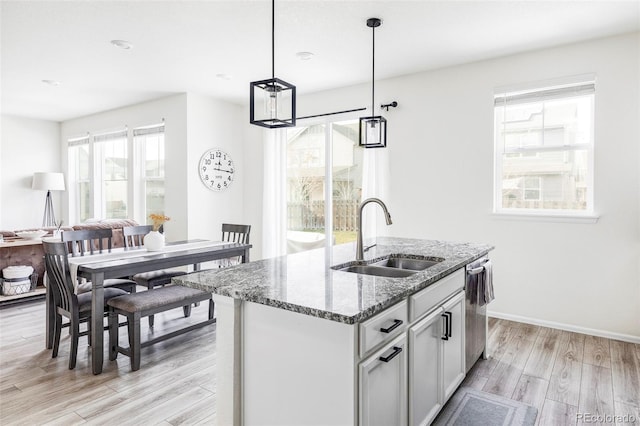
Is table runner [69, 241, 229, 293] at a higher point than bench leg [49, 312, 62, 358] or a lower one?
higher

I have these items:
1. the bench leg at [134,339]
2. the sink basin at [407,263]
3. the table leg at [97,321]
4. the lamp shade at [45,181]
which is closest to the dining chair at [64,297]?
the table leg at [97,321]

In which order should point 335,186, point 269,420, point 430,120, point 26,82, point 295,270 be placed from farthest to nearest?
1. point 335,186
2. point 26,82
3. point 430,120
4. point 295,270
5. point 269,420

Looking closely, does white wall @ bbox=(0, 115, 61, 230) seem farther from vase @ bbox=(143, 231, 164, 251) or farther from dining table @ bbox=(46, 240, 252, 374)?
vase @ bbox=(143, 231, 164, 251)

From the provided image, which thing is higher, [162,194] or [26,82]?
[26,82]

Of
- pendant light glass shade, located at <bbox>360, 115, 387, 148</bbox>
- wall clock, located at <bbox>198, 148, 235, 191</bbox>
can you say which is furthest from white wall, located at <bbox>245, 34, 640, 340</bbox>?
wall clock, located at <bbox>198, 148, 235, 191</bbox>

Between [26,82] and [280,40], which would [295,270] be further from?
[26,82]

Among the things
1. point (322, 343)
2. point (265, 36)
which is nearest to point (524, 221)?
point (265, 36)

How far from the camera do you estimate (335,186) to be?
5.26 m

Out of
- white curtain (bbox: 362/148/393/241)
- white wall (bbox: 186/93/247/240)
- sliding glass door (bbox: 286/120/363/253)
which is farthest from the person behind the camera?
white wall (bbox: 186/93/247/240)

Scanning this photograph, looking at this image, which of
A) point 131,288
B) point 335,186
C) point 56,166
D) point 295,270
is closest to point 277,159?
point 335,186

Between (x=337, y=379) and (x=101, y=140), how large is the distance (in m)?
6.86

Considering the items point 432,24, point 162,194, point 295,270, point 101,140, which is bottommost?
point 295,270

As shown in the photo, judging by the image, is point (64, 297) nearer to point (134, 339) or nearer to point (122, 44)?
point (134, 339)

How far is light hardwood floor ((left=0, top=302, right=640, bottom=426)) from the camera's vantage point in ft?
7.47
